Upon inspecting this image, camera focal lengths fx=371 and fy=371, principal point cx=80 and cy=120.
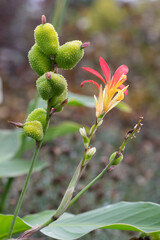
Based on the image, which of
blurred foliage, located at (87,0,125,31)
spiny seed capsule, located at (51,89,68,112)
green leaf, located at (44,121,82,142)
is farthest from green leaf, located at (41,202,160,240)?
blurred foliage, located at (87,0,125,31)

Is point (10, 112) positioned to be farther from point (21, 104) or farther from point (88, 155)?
point (88, 155)

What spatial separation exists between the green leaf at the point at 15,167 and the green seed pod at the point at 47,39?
685 mm

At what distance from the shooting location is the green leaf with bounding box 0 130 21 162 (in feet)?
4.61

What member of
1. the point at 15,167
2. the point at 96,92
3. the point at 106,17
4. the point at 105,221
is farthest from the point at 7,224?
the point at 106,17

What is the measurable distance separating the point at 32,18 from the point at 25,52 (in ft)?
2.43

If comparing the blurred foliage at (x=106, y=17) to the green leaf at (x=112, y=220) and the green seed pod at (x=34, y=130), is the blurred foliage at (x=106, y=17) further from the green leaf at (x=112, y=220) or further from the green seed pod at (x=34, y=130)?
the green seed pod at (x=34, y=130)

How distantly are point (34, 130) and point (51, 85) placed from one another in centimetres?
8

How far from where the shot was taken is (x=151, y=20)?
15.4ft

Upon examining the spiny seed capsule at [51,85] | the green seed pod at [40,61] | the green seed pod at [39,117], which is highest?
the green seed pod at [40,61]

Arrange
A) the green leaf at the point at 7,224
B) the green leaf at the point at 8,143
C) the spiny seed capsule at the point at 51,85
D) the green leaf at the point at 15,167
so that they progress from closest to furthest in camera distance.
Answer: the spiny seed capsule at the point at 51,85, the green leaf at the point at 7,224, the green leaf at the point at 15,167, the green leaf at the point at 8,143

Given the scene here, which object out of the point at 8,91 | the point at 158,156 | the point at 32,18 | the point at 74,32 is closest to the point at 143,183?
the point at 158,156

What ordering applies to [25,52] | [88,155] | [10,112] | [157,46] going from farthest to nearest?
[25,52] → [157,46] → [10,112] → [88,155]

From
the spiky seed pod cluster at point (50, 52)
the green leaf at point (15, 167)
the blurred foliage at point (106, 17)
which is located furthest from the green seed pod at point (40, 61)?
the blurred foliage at point (106, 17)

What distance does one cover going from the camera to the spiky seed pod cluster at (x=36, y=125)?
0.61 meters
